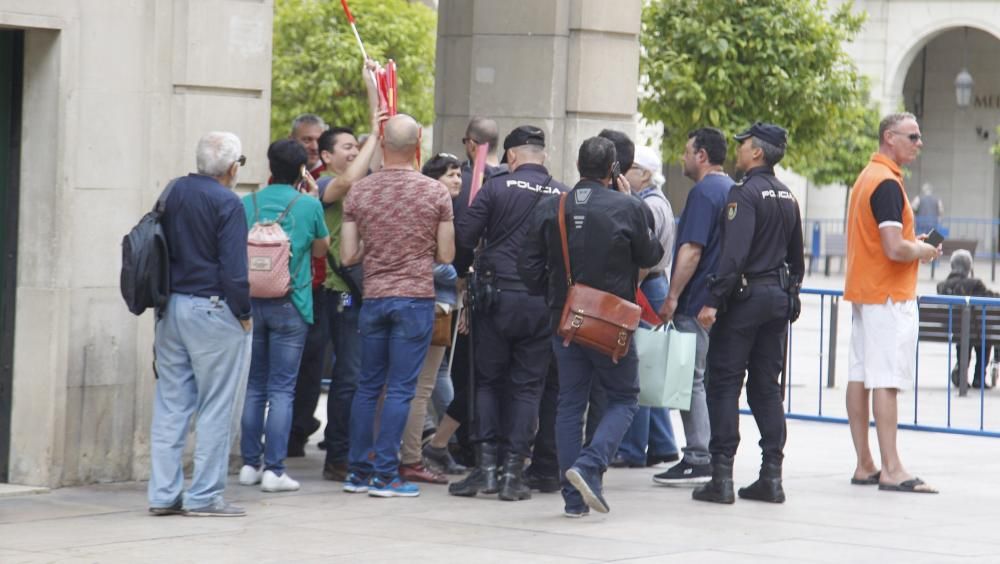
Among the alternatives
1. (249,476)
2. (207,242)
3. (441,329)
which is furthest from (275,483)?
(207,242)

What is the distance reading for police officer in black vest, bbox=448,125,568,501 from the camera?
955 centimetres

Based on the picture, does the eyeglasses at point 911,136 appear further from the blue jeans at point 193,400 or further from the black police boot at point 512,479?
the blue jeans at point 193,400

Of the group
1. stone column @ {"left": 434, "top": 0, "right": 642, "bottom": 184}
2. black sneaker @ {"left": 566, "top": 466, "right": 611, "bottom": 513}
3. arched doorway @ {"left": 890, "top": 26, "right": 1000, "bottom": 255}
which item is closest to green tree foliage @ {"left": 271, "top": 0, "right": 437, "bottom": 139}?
stone column @ {"left": 434, "top": 0, "right": 642, "bottom": 184}

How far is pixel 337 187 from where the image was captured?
1010 centimetres

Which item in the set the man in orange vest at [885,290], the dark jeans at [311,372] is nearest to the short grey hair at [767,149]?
the man in orange vest at [885,290]

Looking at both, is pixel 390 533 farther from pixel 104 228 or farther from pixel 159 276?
pixel 104 228

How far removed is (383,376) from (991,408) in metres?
7.56

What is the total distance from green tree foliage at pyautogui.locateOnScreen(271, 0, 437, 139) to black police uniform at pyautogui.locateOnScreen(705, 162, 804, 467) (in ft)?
65.3

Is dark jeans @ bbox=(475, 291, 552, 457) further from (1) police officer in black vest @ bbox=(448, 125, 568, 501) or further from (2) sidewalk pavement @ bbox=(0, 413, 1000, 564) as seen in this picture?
(2) sidewalk pavement @ bbox=(0, 413, 1000, 564)

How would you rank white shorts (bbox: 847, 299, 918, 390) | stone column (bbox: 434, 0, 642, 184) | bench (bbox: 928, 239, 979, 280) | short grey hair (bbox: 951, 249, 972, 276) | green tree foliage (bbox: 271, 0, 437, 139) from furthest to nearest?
bench (bbox: 928, 239, 979, 280), green tree foliage (bbox: 271, 0, 437, 139), short grey hair (bbox: 951, 249, 972, 276), stone column (bbox: 434, 0, 642, 184), white shorts (bbox: 847, 299, 918, 390)

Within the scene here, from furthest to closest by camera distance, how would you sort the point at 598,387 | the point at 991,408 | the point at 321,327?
the point at 991,408
the point at 321,327
the point at 598,387

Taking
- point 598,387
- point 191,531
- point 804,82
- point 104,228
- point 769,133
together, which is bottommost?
point 191,531

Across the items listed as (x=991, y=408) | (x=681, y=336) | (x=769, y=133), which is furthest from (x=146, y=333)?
(x=991, y=408)

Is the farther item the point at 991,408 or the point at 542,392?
the point at 991,408
